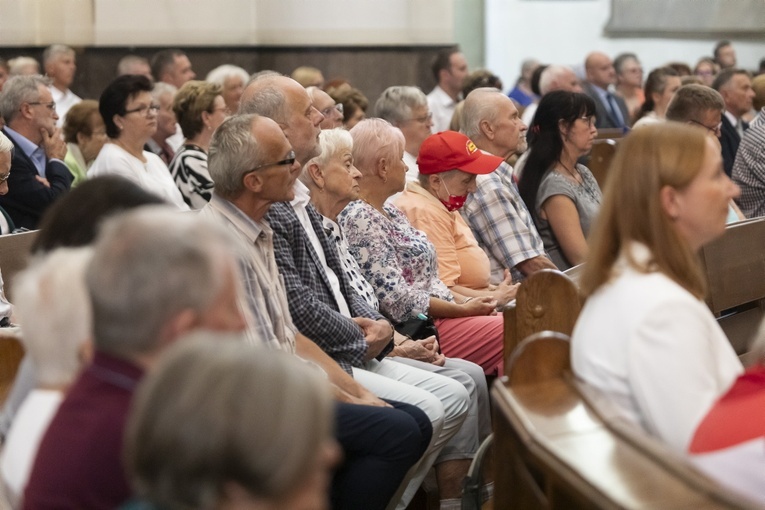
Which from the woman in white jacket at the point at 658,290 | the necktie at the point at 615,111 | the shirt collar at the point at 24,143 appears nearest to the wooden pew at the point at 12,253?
the shirt collar at the point at 24,143

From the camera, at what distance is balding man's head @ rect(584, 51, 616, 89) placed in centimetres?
1132

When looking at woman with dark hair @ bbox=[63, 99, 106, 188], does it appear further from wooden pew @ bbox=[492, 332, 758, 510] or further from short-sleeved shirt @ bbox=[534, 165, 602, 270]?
wooden pew @ bbox=[492, 332, 758, 510]

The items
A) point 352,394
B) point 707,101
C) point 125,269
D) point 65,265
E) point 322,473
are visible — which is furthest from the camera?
point 707,101

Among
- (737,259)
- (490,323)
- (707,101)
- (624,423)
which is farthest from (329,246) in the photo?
(707,101)

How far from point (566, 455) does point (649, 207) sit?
70 cm

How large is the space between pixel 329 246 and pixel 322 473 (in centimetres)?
248

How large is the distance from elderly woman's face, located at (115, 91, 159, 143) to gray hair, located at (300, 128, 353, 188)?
82.7 inches

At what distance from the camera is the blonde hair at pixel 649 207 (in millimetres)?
2361

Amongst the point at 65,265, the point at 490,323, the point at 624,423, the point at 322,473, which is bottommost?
the point at 490,323

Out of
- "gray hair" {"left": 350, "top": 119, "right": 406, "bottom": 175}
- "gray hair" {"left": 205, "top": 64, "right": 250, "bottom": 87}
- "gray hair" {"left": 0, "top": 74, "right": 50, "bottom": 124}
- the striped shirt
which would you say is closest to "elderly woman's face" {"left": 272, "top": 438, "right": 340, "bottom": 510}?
"gray hair" {"left": 350, "top": 119, "right": 406, "bottom": 175}

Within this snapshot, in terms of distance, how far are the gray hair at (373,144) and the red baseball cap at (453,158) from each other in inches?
9.2

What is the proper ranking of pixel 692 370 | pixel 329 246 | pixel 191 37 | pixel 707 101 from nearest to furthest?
pixel 692 370, pixel 329 246, pixel 707 101, pixel 191 37

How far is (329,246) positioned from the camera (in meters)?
3.90

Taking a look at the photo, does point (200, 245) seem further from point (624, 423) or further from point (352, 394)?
point (352, 394)
